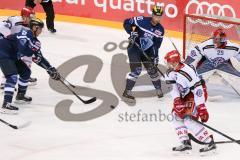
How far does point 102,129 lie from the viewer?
7.68 meters

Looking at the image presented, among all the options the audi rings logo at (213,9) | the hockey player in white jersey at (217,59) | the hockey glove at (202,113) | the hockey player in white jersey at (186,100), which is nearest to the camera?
the hockey glove at (202,113)

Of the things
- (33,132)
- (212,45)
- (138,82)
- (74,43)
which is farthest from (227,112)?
(74,43)

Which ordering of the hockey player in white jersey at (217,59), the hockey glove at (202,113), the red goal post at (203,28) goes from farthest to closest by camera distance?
1. the red goal post at (203,28)
2. the hockey player in white jersey at (217,59)
3. the hockey glove at (202,113)

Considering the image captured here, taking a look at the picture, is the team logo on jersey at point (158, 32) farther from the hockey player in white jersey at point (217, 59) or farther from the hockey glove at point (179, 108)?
the hockey glove at point (179, 108)

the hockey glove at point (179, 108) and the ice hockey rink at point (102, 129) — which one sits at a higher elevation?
the hockey glove at point (179, 108)

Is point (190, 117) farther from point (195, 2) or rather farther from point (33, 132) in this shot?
point (195, 2)

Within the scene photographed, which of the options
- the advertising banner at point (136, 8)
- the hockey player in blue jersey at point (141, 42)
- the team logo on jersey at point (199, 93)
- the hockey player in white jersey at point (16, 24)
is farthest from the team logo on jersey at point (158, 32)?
the advertising banner at point (136, 8)

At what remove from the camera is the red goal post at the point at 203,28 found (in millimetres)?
9172

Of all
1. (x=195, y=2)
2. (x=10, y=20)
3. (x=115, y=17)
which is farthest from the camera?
(x=115, y=17)

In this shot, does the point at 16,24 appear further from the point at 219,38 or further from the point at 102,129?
the point at 219,38

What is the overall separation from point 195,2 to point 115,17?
1.38 meters

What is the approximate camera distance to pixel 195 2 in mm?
10742

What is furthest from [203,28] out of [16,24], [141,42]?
[16,24]

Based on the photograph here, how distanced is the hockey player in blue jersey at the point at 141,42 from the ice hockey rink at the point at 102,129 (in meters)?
0.30
